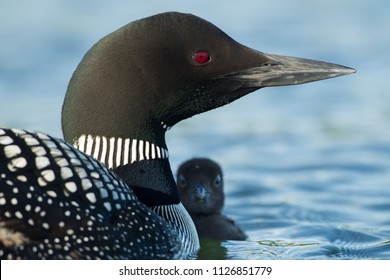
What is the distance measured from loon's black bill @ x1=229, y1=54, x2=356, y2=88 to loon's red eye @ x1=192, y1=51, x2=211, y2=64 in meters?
0.20

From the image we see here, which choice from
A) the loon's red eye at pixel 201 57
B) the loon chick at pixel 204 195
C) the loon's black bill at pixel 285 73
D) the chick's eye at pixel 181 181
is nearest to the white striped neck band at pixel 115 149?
the loon's red eye at pixel 201 57

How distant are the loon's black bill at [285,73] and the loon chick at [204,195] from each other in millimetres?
1842

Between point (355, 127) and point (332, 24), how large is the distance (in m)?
3.08

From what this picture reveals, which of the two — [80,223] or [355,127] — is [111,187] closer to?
[80,223]

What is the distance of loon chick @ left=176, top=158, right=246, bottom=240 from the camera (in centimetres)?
812

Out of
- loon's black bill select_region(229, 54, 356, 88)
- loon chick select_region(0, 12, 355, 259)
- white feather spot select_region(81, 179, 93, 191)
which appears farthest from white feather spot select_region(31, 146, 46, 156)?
loon's black bill select_region(229, 54, 356, 88)

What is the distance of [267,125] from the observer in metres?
10.5

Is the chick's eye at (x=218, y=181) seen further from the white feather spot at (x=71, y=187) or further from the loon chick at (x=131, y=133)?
the white feather spot at (x=71, y=187)

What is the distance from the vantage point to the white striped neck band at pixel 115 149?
6.23 meters

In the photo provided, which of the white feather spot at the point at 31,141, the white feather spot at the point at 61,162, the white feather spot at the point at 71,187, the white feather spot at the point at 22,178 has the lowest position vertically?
the white feather spot at the point at 71,187

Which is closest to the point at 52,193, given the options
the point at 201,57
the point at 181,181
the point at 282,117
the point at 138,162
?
the point at 138,162

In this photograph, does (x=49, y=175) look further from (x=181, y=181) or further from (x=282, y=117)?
(x=282, y=117)

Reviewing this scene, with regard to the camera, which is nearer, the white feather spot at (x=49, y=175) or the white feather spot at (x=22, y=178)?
the white feather spot at (x=22, y=178)

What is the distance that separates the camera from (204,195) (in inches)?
323
